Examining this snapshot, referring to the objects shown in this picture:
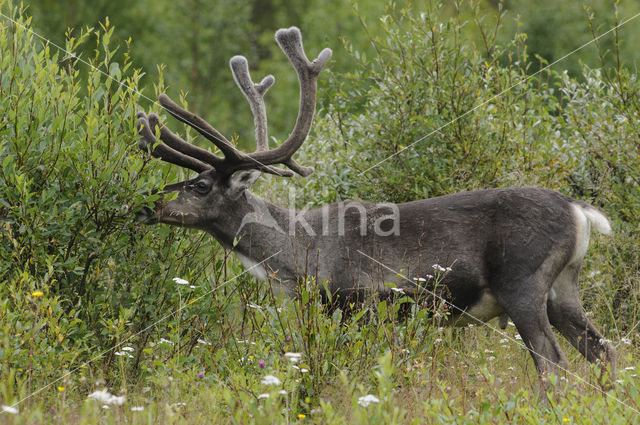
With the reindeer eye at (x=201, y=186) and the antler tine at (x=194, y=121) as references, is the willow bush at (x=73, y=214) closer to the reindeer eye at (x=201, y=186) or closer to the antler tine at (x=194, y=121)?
the antler tine at (x=194, y=121)

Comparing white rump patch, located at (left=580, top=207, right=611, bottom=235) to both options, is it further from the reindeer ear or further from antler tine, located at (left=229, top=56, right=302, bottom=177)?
antler tine, located at (left=229, top=56, right=302, bottom=177)

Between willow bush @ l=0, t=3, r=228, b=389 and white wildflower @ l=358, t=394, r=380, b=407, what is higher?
willow bush @ l=0, t=3, r=228, b=389

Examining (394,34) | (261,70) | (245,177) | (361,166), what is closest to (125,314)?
(245,177)

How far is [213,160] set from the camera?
5887 millimetres

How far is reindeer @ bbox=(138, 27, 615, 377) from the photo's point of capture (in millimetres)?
5469

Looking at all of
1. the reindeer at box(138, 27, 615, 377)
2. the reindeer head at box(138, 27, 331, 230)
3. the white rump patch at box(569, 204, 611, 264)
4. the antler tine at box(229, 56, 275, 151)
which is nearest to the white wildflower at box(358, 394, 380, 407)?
the reindeer at box(138, 27, 615, 377)

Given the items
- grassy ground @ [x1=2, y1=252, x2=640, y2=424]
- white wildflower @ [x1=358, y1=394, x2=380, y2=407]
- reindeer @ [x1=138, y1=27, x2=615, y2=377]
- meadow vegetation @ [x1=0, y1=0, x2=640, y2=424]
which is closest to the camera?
A: white wildflower @ [x1=358, y1=394, x2=380, y2=407]

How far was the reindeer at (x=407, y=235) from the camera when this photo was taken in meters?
5.47

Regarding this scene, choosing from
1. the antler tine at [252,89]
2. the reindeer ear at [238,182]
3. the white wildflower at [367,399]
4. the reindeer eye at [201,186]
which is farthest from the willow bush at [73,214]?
the antler tine at [252,89]

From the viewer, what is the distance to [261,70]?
2511cm

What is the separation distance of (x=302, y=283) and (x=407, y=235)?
1.27 meters

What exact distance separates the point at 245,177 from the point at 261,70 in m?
19.6

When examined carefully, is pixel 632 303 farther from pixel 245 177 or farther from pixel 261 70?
pixel 261 70

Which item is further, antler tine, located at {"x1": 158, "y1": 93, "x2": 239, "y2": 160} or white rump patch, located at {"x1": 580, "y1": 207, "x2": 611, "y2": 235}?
antler tine, located at {"x1": 158, "y1": 93, "x2": 239, "y2": 160}
